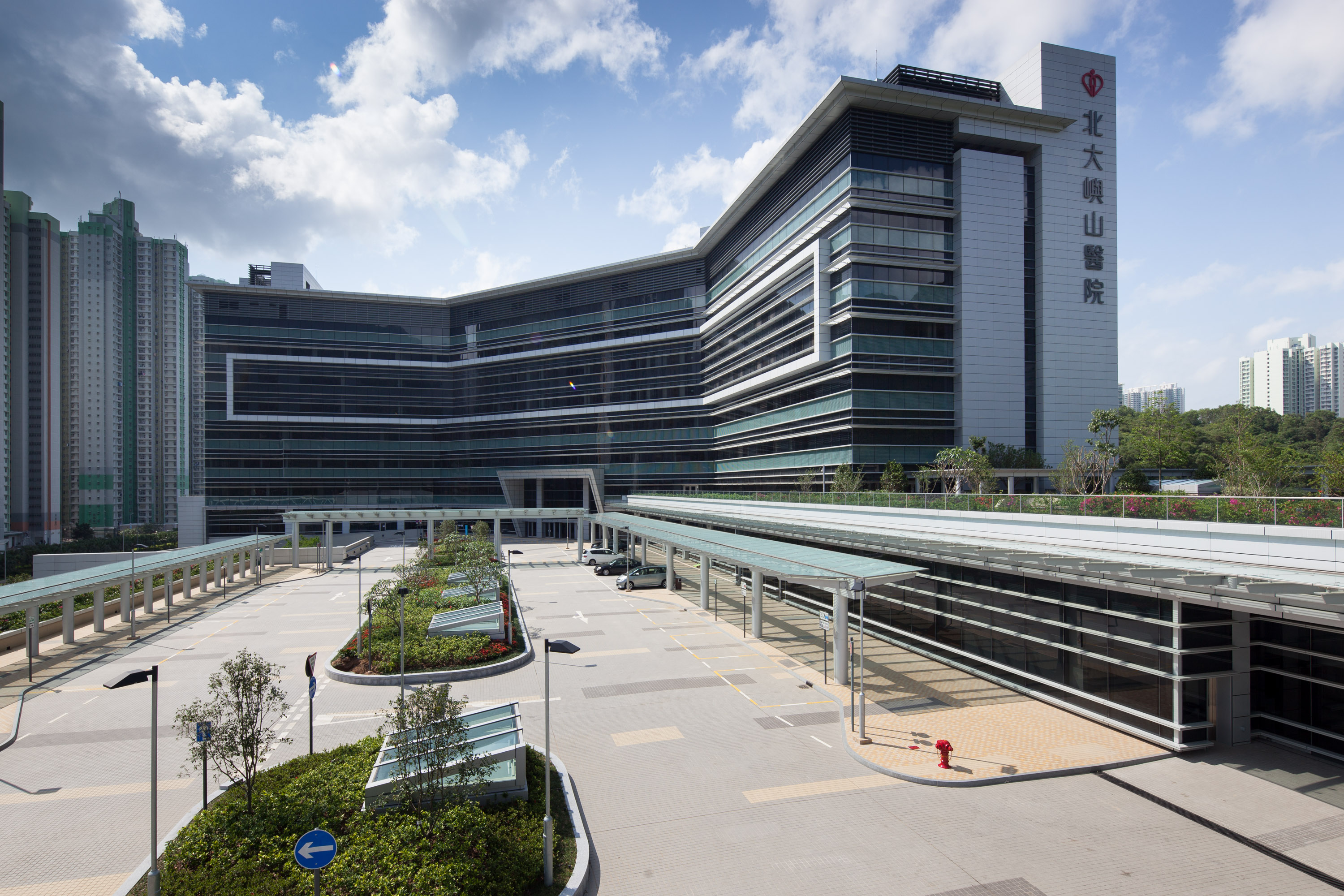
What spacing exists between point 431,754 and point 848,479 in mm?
40998

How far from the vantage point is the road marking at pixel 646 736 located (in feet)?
52.2

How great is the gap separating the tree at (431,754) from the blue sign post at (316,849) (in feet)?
9.36

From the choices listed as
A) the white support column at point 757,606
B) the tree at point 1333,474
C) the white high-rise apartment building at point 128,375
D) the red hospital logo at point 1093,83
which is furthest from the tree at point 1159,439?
the white high-rise apartment building at point 128,375

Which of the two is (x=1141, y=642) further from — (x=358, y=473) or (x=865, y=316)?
(x=358, y=473)

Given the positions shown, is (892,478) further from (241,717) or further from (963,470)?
(241,717)

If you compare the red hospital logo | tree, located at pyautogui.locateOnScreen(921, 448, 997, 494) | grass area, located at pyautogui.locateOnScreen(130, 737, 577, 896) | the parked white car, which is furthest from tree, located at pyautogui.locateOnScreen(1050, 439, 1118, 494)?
grass area, located at pyautogui.locateOnScreen(130, 737, 577, 896)

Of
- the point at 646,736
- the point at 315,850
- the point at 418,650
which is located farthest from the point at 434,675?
the point at 315,850

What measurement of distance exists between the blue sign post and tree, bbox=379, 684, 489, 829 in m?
2.85

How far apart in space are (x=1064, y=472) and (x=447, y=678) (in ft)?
147

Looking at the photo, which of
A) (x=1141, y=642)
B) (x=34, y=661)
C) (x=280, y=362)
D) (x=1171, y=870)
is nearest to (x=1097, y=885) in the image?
(x=1171, y=870)

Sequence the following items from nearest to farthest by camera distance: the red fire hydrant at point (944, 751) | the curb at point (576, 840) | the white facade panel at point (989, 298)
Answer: the curb at point (576, 840) < the red fire hydrant at point (944, 751) < the white facade panel at point (989, 298)

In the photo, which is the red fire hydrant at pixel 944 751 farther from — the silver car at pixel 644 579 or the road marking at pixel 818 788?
the silver car at pixel 644 579

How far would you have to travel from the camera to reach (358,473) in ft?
302

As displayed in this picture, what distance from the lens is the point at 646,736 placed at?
640 inches
